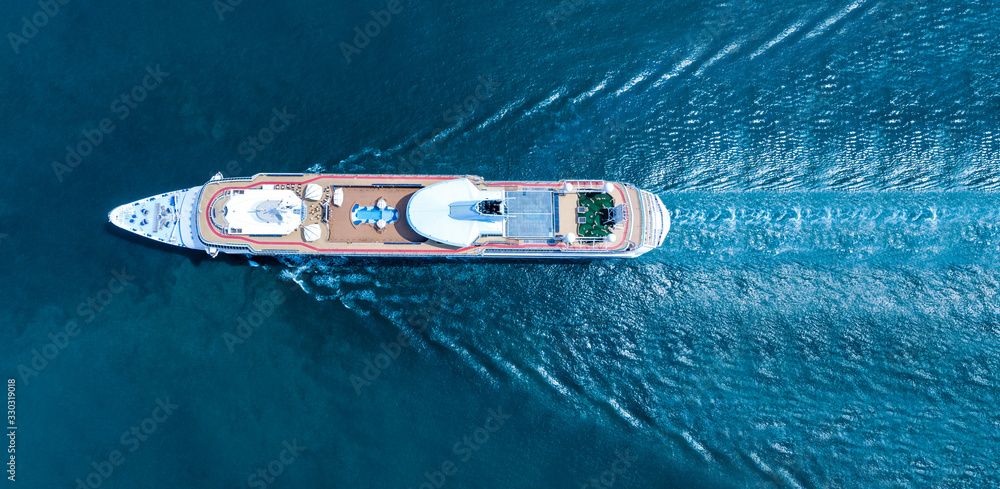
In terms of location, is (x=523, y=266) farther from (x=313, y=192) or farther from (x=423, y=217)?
(x=313, y=192)

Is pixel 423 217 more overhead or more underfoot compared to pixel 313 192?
more underfoot

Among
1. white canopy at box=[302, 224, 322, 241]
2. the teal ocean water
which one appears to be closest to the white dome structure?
white canopy at box=[302, 224, 322, 241]

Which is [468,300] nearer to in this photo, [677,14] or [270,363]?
[270,363]

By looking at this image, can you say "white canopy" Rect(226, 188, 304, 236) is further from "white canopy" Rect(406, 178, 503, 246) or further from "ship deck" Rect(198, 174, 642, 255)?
"white canopy" Rect(406, 178, 503, 246)

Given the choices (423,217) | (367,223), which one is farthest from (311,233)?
(423,217)

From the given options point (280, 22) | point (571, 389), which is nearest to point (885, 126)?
point (571, 389)

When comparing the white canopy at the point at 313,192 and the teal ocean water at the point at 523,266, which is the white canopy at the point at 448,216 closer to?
the teal ocean water at the point at 523,266

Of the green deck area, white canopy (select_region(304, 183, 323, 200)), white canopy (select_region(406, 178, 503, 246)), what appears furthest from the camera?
the green deck area

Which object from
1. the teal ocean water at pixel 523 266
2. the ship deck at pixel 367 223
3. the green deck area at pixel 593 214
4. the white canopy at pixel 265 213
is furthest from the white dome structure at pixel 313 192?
the green deck area at pixel 593 214
